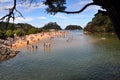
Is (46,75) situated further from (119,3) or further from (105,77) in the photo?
(119,3)

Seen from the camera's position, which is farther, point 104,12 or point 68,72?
point 68,72

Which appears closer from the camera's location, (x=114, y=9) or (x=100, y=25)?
(x=114, y=9)

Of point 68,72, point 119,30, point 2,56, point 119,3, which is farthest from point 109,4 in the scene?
point 2,56

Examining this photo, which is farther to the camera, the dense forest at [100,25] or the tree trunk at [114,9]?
the dense forest at [100,25]

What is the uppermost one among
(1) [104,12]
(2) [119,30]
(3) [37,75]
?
(1) [104,12]

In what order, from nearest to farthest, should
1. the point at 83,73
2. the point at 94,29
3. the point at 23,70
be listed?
1. the point at 83,73
2. the point at 23,70
3. the point at 94,29

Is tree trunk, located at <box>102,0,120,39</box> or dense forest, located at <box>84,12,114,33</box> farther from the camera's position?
dense forest, located at <box>84,12,114,33</box>

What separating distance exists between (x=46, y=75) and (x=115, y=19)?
27.7 metres

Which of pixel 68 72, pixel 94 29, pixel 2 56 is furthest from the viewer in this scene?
pixel 94 29

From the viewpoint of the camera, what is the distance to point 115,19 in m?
7.41

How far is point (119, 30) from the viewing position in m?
7.51

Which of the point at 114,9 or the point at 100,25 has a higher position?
the point at 100,25

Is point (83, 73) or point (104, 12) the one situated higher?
point (104, 12)

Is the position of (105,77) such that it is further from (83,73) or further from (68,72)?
(68,72)
